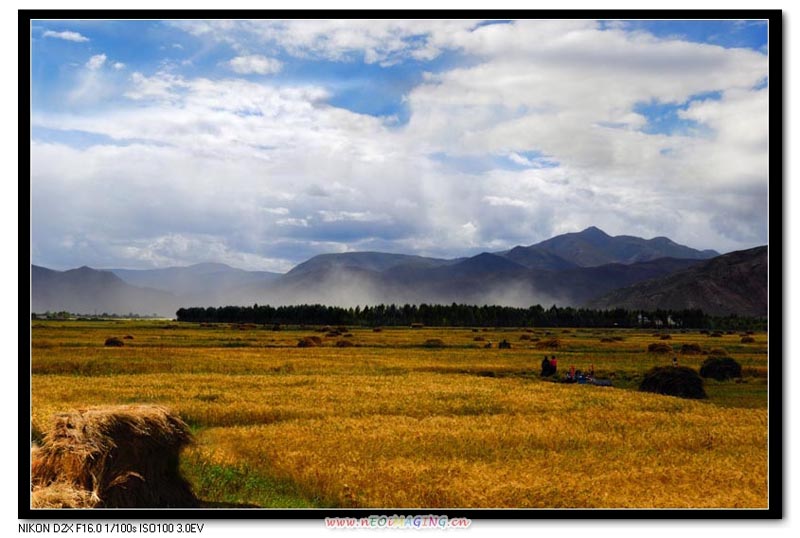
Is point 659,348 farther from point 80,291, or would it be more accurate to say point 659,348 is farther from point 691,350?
point 80,291

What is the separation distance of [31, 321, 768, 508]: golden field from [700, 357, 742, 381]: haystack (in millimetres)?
955

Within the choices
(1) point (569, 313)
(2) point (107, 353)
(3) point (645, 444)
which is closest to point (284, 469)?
(3) point (645, 444)

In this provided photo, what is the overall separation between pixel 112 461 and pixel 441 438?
7381mm

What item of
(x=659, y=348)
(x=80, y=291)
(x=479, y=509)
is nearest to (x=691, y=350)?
(x=659, y=348)

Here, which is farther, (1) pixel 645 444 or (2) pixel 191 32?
(1) pixel 645 444

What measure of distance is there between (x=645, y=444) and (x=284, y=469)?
7.98 meters

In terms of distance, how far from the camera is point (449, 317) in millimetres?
113750

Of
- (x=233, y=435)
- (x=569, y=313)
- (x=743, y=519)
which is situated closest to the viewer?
(x=743, y=519)

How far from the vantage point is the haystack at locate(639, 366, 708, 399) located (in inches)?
1099

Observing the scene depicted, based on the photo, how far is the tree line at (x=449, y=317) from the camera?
3986 inches

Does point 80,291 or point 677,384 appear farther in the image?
point 677,384

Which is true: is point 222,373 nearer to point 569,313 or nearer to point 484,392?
point 484,392

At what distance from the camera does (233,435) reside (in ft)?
54.4

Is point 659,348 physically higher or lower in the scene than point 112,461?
lower
